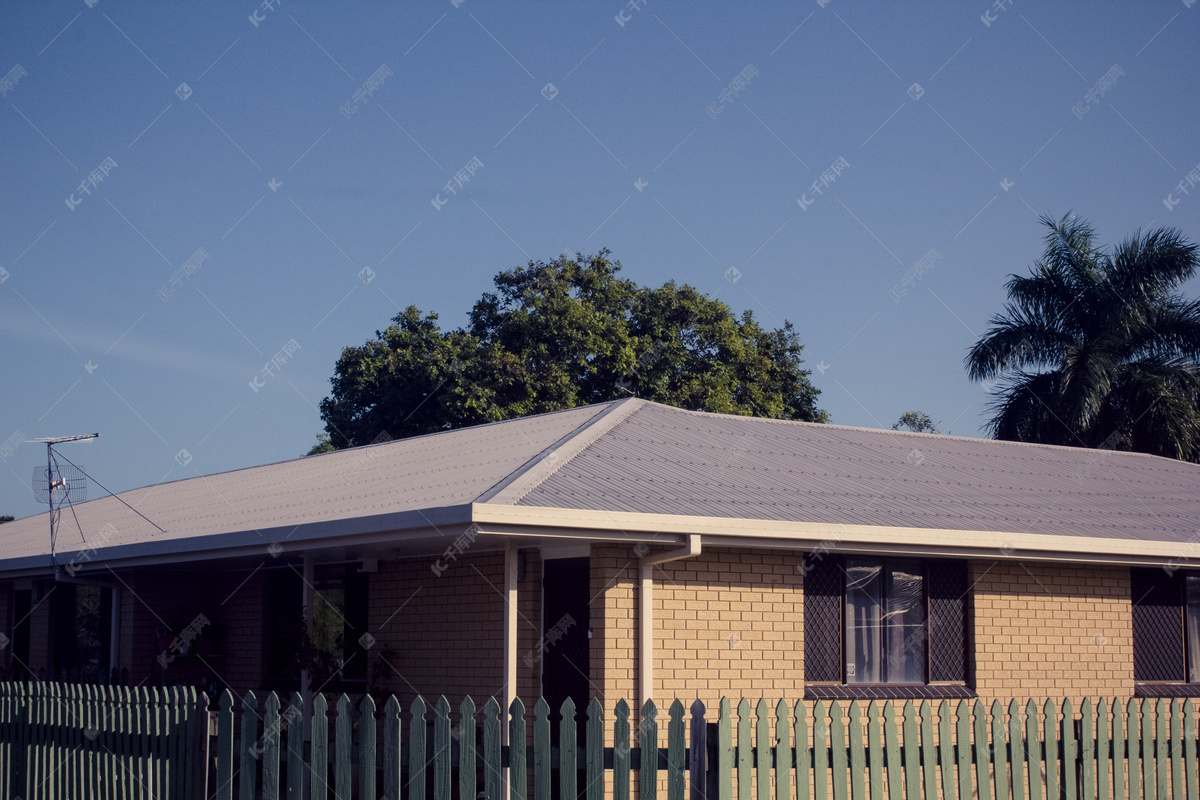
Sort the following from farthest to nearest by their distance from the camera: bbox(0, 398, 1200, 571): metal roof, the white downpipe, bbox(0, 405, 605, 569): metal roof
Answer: bbox(0, 405, 605, 569): metal roof
bbox(0, 398, 1200, 571): metal roof
the white downpipe

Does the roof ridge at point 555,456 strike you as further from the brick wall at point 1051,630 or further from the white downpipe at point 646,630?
the brick wall at point 1051,630

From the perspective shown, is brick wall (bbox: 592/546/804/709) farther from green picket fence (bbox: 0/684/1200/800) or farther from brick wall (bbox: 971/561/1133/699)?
green picket fence (bbox: 0/684/1200/800)

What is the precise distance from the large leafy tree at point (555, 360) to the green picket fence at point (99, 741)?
2332 centimetres

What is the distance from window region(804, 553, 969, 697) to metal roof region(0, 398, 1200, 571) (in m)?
0.72

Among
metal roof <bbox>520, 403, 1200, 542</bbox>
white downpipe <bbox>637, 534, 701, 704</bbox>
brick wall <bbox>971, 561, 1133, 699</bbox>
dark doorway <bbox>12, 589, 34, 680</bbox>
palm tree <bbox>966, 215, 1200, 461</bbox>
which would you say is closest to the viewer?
white downpipe <bbox>637, 534, 701, 704</bbox>

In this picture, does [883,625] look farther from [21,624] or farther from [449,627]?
[21,624]

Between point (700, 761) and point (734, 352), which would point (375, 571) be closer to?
point (700, 761)

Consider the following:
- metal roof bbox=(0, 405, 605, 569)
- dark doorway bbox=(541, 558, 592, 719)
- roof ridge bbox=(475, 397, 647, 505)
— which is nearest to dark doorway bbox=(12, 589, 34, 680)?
metal roof bbox=(0, 405, 605, 569)

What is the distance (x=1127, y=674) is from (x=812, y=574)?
4219 millimetres

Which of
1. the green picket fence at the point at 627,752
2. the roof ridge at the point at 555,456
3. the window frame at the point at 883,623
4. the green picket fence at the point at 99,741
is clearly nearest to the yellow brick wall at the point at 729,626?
the window frame at the point at 883,623

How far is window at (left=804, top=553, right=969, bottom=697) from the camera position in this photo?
484 inches

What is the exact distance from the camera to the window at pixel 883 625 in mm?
12297

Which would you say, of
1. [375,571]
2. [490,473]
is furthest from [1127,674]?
[375,571]

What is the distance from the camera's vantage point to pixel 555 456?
1209cm
